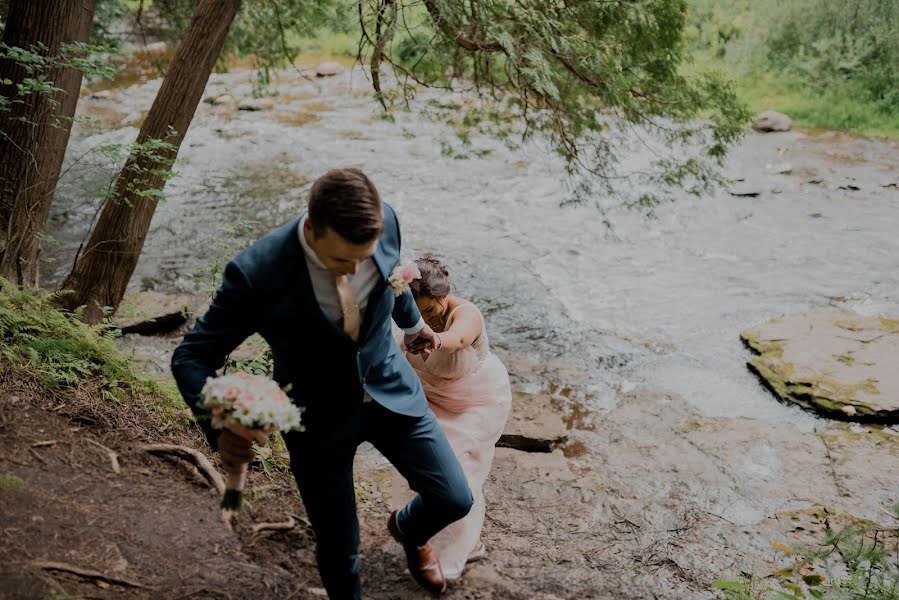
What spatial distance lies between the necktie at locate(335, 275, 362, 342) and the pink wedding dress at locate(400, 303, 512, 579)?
138 cm

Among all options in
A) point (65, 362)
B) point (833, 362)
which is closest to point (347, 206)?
point (65, 362)

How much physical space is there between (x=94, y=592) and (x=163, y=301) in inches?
233

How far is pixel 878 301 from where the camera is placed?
952 centimetres

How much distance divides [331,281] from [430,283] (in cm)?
139

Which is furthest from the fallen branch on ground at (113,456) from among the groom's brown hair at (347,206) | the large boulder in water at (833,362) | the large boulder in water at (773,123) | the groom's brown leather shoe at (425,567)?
the large boulder in water at (773,123)

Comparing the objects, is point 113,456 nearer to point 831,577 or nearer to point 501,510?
point 501,510

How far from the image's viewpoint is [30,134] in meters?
5.61

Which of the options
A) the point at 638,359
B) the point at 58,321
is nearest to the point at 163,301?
the point at 58,321

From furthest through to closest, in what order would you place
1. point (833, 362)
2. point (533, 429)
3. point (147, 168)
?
point (833, 362) < point (533, 429) < point (147, 168)

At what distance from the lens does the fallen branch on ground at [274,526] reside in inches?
155

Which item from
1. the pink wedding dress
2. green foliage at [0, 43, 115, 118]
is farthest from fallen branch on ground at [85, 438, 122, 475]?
green foliage at [0, 43, 115, 118]

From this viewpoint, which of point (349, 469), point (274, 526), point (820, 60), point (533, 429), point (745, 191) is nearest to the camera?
point (349, 469)

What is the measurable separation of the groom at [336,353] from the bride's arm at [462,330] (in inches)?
19.1

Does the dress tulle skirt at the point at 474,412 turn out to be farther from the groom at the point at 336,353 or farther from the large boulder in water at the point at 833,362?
the large boulder in water at the point at 833,362
